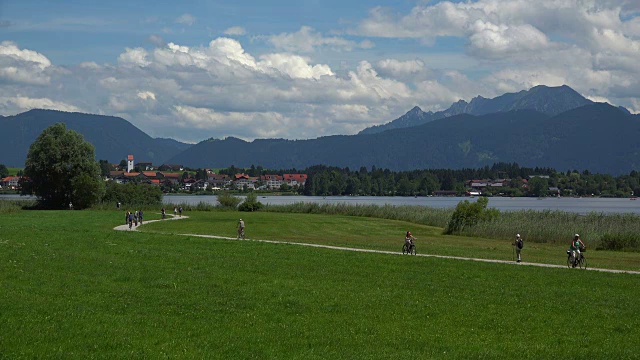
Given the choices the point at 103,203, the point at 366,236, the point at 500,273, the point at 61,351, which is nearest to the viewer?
the point at 61,351

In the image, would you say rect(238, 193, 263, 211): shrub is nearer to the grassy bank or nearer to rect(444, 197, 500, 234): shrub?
the grassy bank

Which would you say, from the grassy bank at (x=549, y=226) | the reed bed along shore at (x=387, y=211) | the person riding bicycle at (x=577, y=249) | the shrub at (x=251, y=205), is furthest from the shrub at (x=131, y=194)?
the person riding bicycle at (x=577, y=249)

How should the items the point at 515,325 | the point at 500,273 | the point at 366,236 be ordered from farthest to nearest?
the point at 366,236
the point at 500,273
the point at 515,325

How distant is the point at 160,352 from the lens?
50.4ft

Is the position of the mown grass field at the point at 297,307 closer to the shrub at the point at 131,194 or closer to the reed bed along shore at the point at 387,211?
the reed bed along shore at the point at 387,211

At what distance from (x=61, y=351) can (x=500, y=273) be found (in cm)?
1865

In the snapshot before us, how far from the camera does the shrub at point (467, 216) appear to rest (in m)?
70.9

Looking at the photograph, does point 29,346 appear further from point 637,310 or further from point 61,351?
point 637,310

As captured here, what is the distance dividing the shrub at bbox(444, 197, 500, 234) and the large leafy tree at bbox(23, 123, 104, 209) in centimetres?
5140

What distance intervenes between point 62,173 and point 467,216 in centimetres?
5733

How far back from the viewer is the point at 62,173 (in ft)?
336

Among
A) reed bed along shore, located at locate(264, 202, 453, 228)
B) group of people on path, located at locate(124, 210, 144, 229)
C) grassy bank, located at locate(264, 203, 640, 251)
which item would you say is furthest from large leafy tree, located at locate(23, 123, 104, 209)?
grassy bank, located at locate(264, 203, 640, 251)

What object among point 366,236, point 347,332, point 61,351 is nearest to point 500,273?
point 347,332

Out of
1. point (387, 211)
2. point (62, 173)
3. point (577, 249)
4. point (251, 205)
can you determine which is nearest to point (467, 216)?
point (387, 211)
